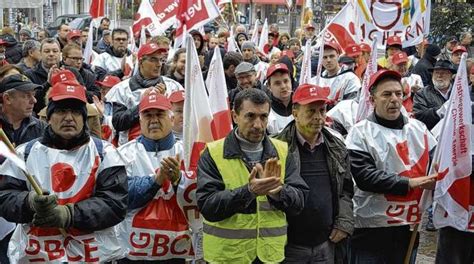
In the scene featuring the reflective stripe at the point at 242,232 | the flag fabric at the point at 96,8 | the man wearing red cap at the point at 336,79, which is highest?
the flag fabric at the point at 96,8

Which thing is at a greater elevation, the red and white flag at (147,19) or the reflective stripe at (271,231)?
the red and white flag at (147,19)

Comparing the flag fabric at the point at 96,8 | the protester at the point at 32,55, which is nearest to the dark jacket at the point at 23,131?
the protester at the point at 32,55

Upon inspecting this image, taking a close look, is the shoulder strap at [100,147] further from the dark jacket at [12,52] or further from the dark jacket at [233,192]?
the dark jacket at [12,52]

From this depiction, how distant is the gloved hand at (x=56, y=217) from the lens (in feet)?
13.5

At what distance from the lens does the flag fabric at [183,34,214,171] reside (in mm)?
→ 5242

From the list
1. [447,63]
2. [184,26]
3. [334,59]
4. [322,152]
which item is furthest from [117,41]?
[322,152]

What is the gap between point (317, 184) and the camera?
4875 millimetres

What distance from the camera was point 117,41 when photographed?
452 inches

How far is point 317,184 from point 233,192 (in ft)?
2.68

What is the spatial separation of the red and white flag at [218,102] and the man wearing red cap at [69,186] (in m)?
→ 1.17

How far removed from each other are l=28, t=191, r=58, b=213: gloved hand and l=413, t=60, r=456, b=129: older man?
15.6 ft

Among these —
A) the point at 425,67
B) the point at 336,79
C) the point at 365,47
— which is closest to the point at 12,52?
the point at 365,47

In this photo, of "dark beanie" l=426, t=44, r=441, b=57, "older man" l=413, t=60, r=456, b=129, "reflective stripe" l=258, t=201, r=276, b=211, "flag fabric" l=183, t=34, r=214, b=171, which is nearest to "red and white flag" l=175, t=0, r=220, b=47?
"older man" l=413, t=60, r=456, b=129

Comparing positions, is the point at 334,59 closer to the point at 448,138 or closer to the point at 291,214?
the point at 448,138
